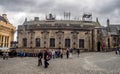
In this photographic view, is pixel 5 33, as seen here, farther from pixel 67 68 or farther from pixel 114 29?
pixel 114 29

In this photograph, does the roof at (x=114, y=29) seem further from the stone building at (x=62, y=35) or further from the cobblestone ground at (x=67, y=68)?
the cobblestone ground at (x=67, y=68)

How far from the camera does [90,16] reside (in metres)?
60.8

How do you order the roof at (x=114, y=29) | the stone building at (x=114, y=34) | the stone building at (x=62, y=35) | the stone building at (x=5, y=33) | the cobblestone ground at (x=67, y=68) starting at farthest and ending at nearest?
the roof at (x=114, y=29), the stone building at (x=114, y=34), the stone building at (x=62, y=35), the stone building at (x=5, y=33), the cobblestone ground at (x=67, y=68)

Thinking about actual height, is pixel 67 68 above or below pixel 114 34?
below

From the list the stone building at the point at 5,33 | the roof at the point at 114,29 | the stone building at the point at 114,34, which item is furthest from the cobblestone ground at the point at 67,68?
the roof at the point at 114,29

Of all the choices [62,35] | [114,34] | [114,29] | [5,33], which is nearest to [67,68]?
[5,33]

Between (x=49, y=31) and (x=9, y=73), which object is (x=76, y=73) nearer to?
(x=9, y=73)

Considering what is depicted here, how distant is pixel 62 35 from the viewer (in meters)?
53.9

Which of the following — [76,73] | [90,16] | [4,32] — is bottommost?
[76,73]

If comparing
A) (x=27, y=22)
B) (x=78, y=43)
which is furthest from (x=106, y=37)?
(x=27, y=22)

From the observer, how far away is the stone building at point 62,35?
177ft

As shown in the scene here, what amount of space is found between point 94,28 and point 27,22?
17942mm

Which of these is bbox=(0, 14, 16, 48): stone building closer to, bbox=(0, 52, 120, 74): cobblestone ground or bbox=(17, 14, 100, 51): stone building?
bbox=(17, 14, 100, 51): stone building

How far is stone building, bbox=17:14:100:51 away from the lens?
2121 inches
